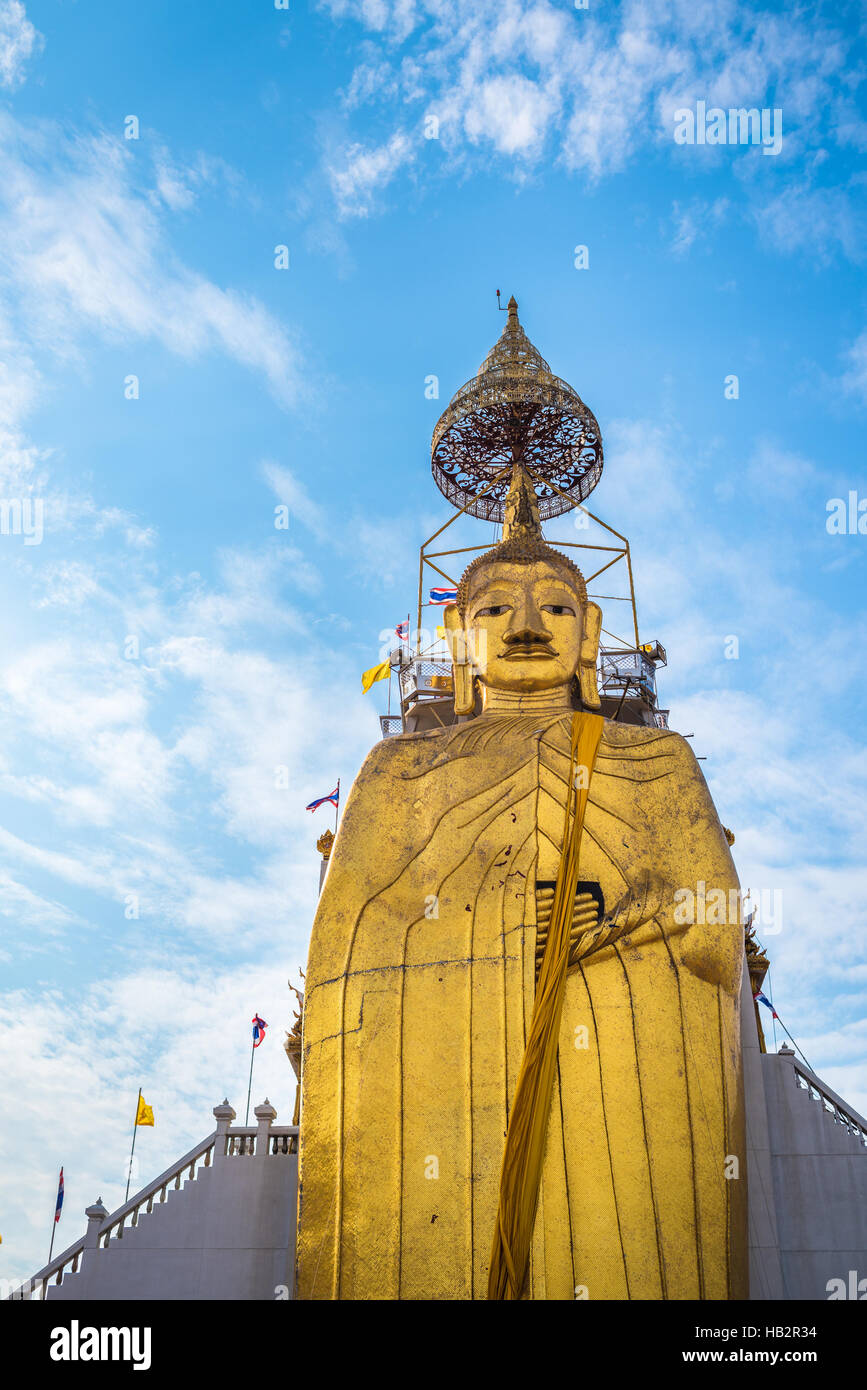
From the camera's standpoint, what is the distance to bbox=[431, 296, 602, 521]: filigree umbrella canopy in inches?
507

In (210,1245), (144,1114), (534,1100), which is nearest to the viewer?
(534,1100)

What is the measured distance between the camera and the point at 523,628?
8891mm

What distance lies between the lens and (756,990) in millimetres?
13094

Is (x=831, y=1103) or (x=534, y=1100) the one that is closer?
(x=534, y=1100)

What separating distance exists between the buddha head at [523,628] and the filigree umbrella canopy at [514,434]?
12.8 feet

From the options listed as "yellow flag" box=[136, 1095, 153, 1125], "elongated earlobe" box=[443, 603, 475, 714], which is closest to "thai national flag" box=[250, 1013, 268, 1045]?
"yellow flag" box=[136, 1095, 153, 1125]

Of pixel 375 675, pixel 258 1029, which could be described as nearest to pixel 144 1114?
pixel 258 1029

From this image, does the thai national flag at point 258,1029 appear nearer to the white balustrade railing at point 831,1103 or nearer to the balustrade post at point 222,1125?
the balustrade post at point 222,1125

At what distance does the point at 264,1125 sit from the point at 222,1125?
13.8 inches

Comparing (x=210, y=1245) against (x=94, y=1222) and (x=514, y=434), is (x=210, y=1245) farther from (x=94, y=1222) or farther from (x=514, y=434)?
(x=514, y=434)

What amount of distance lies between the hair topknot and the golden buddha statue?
1.23 metres

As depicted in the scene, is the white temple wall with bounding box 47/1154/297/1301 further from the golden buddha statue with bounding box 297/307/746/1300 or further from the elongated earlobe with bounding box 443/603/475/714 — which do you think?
the elongated earlobe with bounding box 443/603/475/714

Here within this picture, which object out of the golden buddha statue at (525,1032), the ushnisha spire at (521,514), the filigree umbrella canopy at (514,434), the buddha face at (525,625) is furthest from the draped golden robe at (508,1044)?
the filigree umbrella canopy at (514,434)

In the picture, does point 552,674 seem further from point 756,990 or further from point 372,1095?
point 756,990
